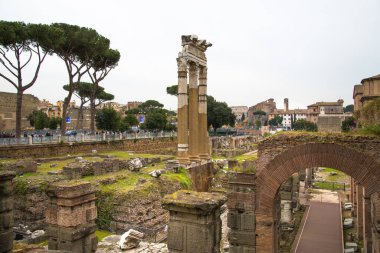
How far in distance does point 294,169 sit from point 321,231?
15.9 ft

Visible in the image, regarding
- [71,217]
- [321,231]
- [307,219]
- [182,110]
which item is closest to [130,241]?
[71,217]

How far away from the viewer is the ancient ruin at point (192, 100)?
17.2 meters

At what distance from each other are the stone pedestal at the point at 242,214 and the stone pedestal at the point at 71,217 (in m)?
3.45

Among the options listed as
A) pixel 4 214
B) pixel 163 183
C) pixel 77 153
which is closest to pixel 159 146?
pixel 77 153

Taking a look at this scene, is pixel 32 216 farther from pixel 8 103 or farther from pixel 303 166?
pixel 8 103

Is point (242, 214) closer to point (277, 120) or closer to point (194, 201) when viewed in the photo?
point (194, 201)

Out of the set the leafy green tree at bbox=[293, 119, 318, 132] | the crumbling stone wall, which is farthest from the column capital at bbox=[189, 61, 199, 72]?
the crumbling stone wall

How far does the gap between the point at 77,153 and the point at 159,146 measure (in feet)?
36.6

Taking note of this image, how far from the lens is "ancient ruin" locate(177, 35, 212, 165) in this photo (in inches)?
676

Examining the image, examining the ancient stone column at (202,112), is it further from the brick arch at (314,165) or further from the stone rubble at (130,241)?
the stone rubble at (130,241)

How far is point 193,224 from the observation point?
11.6ft

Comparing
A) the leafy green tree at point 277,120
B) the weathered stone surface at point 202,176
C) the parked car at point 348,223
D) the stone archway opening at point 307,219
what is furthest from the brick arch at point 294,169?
the leafy green tree at point 277,120

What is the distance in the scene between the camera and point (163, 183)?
13938 millimetres

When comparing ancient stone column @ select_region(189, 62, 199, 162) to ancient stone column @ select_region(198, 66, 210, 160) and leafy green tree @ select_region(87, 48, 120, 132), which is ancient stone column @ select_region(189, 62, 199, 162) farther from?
leafy green tree @ select_region(87, 48, 120, 132)
